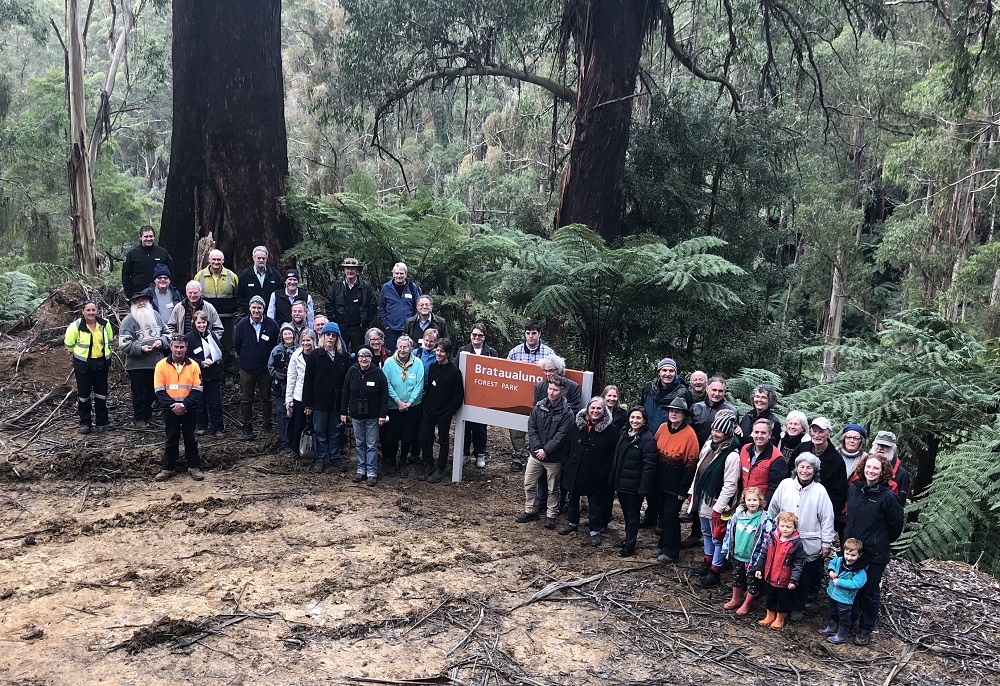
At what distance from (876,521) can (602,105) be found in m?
9.43

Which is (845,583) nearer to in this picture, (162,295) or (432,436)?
(432,436)

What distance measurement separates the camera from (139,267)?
31.9ft

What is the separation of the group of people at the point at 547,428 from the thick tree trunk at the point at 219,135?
1259 mm

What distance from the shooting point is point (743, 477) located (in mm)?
6145

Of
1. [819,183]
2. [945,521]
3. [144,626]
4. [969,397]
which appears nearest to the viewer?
[144,626]

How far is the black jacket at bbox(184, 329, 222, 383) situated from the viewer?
859 cm

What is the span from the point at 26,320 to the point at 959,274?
72.9 feet

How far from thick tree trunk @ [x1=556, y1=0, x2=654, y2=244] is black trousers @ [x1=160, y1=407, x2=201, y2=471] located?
7.60 metres

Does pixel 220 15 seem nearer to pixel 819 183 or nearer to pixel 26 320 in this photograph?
pixel 26 320

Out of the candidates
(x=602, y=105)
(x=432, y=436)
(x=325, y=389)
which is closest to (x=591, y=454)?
(x=432, y=436)

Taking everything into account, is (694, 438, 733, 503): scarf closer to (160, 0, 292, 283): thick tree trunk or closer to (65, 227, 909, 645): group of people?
(65, 227, 909, 645): group of people

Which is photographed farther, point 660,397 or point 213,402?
point 213,402

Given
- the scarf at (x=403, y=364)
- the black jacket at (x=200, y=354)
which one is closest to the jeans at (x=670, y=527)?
the scarf at (x=403, y=364)

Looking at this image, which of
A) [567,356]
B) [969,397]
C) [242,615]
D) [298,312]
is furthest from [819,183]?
[242,615]
